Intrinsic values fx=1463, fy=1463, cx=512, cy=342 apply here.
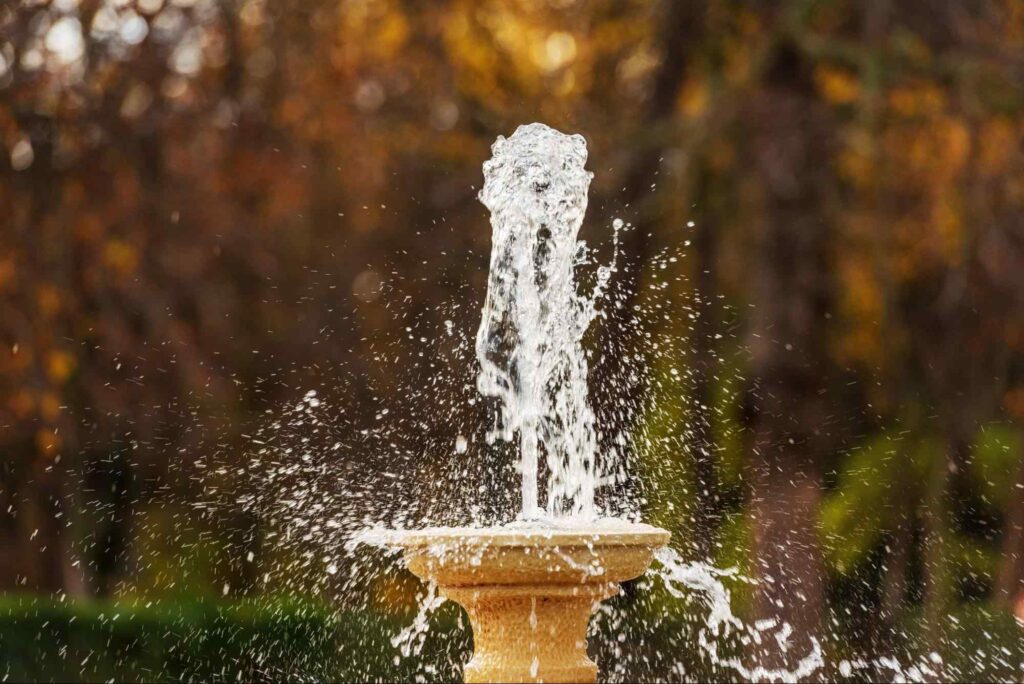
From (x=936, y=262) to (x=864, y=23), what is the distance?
1594mm

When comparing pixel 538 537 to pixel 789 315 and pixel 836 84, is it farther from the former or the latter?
pixel 836 84

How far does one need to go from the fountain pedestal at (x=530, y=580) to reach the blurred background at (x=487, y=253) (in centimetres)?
402

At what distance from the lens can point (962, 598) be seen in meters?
7.54

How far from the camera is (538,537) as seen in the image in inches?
141

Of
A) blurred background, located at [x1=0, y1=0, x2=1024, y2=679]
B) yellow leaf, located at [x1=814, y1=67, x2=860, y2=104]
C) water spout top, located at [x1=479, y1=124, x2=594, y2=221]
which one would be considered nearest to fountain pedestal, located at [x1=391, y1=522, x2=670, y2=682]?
water spout top, located at [x1=479, y1=124, x2=594, y2=221]

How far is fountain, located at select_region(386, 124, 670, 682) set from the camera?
365cm

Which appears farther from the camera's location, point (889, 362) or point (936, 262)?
point (936, 262)

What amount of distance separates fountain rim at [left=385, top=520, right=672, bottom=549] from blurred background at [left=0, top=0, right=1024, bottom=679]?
4156mm

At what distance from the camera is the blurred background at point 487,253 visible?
8289 millimetres

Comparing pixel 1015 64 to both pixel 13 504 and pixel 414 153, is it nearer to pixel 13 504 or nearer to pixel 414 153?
pixel 414 153

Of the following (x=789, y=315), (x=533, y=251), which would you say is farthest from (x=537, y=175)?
(x=789, y=315)

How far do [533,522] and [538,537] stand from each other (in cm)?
23

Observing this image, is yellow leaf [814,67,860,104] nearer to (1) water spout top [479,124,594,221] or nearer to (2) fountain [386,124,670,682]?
(2) fountain [386,124,670,682]

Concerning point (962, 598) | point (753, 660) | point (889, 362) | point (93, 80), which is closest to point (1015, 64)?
point (889, 362)
